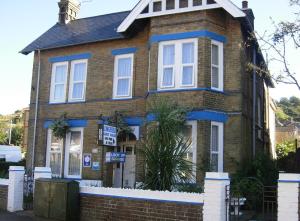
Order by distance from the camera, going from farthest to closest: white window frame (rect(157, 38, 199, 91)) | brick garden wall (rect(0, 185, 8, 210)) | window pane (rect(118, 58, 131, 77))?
window pane (rect(118, 58, 131, 77))
white window frame (rect(157, 38, 199, 91))
brick garden wall (rect(0, 185, 8, 210))

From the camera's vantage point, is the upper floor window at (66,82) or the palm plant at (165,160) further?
the upper floor window at (66,82)

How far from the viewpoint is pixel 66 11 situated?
23.2 metres

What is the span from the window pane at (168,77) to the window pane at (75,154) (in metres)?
5.03

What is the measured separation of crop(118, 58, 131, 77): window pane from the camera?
18.6 metres

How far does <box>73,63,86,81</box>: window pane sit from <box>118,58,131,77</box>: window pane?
191 centimetres

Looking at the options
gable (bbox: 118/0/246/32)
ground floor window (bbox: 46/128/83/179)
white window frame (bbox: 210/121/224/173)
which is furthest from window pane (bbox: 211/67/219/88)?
ground floor window (bbox: 46/128/83/179)

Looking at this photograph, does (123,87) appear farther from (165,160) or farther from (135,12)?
(165,160)

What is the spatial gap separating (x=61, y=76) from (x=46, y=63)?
1.14 meters

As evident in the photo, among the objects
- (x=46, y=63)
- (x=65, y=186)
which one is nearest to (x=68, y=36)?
(x=46, y=63)

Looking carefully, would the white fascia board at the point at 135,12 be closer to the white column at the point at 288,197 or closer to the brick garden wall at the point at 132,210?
the brick garden wall at the point at 132,210

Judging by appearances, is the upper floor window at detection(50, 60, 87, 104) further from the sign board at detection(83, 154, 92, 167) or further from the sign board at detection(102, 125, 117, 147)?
the sign board at detection(102, 125, 117, 147)

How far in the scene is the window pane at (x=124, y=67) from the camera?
18.6 meters

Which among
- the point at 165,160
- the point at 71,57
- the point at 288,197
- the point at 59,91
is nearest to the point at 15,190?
the point at 165,160

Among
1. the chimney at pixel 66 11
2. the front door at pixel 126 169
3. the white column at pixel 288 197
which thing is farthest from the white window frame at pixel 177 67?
the chimney at pixel 66 11
